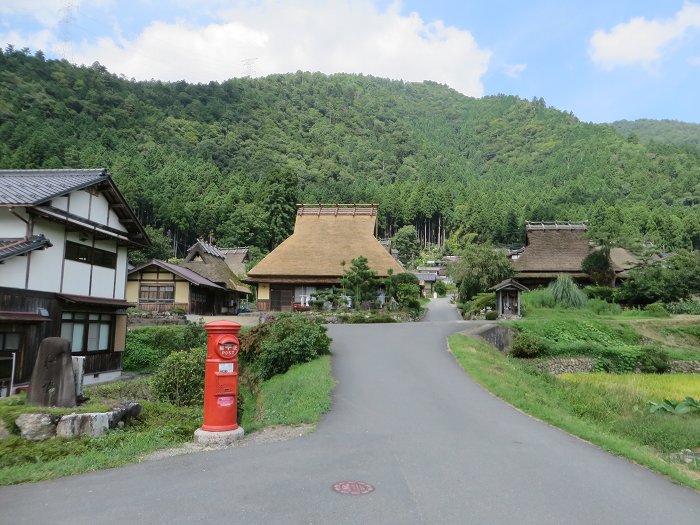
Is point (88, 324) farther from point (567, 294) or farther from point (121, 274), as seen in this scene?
point (567, 294)

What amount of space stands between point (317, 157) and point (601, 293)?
96119 mm

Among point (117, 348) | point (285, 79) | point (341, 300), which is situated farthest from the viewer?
point (285, 79)

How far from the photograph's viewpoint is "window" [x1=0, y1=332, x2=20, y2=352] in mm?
13805

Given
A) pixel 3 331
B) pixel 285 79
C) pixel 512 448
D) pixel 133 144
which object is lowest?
pixel 512 448

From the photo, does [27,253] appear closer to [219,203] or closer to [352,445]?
[352,445]

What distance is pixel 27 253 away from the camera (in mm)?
14469

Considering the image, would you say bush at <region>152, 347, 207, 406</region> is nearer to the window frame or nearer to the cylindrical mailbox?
the cylindrical mailbox

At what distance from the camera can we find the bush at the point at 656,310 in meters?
28.3

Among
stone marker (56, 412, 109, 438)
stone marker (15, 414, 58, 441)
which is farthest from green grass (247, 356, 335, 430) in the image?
stone marker (15, 414, 58, 441)

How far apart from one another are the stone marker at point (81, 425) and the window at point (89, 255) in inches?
419

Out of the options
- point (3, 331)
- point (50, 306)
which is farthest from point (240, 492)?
point (50, 306)

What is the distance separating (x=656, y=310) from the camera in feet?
94.6

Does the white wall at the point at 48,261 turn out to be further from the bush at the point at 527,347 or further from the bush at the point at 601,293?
the bush at the point at 601,293

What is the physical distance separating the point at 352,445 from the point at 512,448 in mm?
2265
